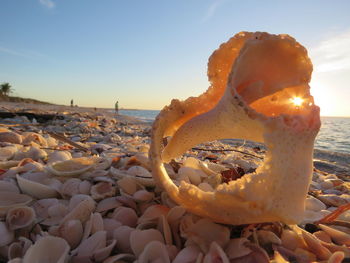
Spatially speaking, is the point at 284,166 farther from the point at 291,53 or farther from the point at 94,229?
the point at 94,229

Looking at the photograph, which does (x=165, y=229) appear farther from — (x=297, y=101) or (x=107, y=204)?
(x=297, y=101)

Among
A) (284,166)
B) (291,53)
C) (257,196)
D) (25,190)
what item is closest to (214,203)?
(257,196)

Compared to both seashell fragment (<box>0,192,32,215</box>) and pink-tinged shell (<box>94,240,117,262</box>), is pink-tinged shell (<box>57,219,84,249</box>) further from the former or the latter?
seashell fragment (<box>0,192,32,215</box>)

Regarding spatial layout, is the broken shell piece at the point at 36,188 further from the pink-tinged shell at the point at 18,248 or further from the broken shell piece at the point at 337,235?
the broken shell piece at the point at 337,235

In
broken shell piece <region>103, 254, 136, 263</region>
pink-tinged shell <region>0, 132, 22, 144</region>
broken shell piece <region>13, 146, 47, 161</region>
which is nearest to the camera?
broken shell piece <region>103, 254, 136, 263</region>

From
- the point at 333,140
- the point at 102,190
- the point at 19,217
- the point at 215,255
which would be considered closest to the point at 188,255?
the point at 215,255

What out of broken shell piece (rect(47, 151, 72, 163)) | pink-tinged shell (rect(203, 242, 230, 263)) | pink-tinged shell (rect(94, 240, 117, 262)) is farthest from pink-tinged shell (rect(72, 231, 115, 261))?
broken shell piece (rect(47, 151, 72, 163))
